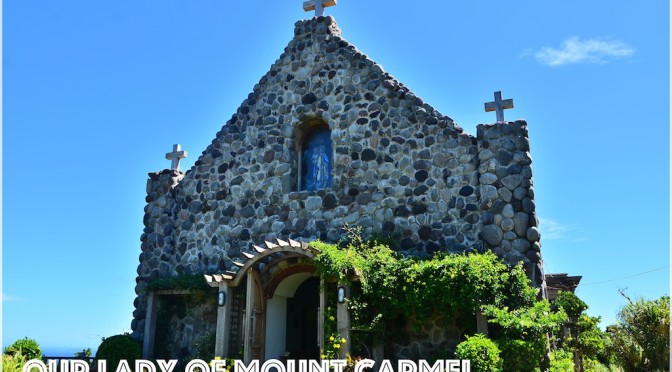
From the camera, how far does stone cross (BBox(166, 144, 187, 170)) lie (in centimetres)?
1523

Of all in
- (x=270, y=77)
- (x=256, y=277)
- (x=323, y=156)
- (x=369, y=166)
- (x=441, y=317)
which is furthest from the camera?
(x=270, y=77)

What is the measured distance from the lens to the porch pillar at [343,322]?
1041 cm

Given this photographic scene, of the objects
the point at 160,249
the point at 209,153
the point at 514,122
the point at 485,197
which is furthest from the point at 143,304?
the point at 514,122

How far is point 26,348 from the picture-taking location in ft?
44.6

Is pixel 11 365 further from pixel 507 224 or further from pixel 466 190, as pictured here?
pixel 507 224

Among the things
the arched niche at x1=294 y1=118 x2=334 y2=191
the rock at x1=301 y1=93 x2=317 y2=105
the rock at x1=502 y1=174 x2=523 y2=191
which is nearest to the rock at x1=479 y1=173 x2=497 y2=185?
the rock at x1=502 y1=174 x2=523 y2=191

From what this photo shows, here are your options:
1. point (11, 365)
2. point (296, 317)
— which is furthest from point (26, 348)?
point (296, 317)

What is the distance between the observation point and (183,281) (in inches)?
519

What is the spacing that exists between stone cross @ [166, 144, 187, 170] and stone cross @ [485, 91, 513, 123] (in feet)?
25.1

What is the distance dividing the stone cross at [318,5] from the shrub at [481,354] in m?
8.84

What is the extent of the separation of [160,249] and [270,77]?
16.3ft

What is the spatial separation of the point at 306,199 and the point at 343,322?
3522 mm

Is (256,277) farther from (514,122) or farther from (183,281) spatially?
(514,122)

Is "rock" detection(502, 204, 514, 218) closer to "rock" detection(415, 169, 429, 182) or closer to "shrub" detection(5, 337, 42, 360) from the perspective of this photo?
"rock" detection(415, 169, 429, 182)
